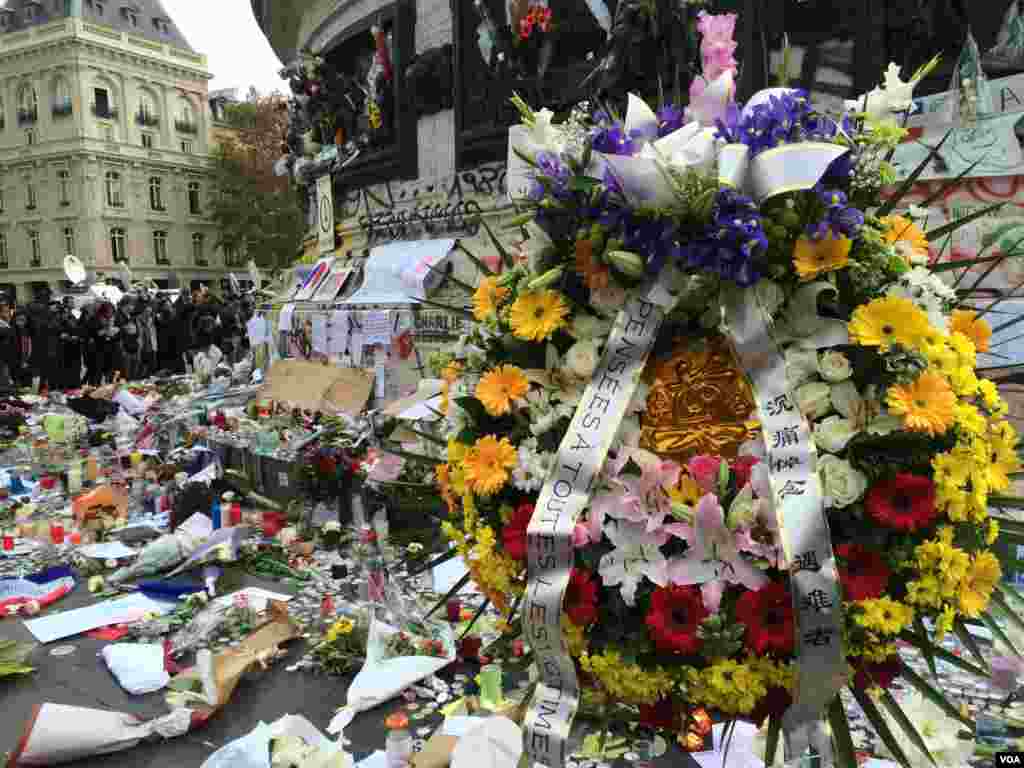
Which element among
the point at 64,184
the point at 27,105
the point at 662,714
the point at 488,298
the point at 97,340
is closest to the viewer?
the point at 662,714

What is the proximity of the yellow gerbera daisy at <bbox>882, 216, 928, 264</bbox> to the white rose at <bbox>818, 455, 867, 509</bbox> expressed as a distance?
0.58 metres

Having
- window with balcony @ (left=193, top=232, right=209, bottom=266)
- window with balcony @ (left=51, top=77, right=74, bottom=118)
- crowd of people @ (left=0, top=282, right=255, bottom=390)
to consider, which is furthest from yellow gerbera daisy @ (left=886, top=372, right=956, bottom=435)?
window with balcony @ (left=193, top=232, right=209, bottom=266)

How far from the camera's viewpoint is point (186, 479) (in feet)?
26.1

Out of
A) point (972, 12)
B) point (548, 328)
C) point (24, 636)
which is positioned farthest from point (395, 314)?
point (548, 328)

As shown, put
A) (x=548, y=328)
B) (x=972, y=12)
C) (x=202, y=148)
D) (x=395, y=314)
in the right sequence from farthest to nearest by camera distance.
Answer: (x=202, y=148), (x=395, y=314), (x=972, y=12), (x=548, y=328)

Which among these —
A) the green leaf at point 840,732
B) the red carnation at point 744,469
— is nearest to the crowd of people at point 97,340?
the red carnation at point 744,469

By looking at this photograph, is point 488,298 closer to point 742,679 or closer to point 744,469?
point 744,469

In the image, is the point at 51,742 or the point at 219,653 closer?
the point at 51,742

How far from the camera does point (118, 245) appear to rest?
41.9 m

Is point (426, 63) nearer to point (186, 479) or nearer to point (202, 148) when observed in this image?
point (186, 479)

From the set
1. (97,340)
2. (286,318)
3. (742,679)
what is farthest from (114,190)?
(742,679)

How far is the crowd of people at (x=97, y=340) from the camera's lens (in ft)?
51.5

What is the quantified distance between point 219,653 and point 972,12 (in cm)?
641

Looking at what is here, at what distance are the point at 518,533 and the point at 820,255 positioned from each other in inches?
38.0
